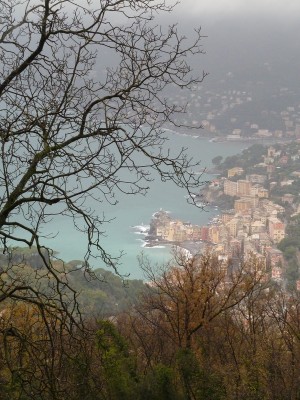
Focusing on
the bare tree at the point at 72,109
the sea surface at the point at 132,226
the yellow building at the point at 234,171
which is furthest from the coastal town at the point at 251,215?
the bare tree at the point at 72,109

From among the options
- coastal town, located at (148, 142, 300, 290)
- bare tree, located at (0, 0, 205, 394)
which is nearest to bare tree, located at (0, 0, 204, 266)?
bare tree, located at (0, 0, 205, 394)

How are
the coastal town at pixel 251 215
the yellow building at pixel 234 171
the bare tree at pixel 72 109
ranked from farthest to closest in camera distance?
the yellow building at pixel 234 171
the coastal town at pixel 251 215
the bare tree at pixel 72 109

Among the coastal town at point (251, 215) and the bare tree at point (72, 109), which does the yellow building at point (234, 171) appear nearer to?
the coastal town at point (251, 215)

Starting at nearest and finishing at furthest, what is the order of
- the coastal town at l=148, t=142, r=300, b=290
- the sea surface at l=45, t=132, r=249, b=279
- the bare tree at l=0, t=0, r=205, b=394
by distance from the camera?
the bare tree at l=0, t=0, r=205, b=394 → the sea surface at l=45, t=132, r=249, b=279 → the coastal town at l=148, t=142, r=300, b=290

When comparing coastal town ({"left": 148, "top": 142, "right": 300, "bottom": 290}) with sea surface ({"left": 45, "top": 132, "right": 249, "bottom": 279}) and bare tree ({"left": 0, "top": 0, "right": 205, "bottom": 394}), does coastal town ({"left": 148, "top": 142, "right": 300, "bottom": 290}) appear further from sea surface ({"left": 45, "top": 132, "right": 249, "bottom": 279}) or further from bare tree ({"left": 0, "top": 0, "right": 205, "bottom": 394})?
bare tree ({"left": 0, "top": 0, "right": 205, "bottom": 394})

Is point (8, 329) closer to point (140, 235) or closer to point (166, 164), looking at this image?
point (166, 164)

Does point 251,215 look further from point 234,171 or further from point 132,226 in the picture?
point 234,171

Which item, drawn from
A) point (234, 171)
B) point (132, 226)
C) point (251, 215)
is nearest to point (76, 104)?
point (132, 226)

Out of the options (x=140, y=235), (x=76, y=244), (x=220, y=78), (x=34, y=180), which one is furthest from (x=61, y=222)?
(x=220, y=78)
